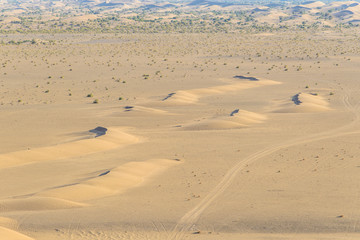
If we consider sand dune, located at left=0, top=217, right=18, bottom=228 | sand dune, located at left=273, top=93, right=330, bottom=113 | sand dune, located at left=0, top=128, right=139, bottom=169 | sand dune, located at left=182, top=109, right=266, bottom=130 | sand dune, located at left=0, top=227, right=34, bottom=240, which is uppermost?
sand dune, located at left=0, top=227, right=34, bottom=240

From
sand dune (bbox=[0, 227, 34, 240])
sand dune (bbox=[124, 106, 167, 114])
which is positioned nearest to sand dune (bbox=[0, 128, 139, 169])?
sand dune (bbox=[124, 106, 167, 114])

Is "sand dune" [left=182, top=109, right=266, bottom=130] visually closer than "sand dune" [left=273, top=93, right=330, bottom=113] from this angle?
Yes

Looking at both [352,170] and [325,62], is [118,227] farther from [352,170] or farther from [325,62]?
[325,62]

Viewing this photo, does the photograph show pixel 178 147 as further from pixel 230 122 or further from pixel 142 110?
pixel 142 110

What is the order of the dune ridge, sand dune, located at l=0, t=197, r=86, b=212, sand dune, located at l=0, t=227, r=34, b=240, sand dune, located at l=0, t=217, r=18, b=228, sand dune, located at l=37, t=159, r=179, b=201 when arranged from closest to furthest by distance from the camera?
sand dune, located at l=0, t=227, r=34, b=240, sand dune, located at l=0, t=217, r=18, b=228, sand dune, located at l=0, t=197, r=86, b=212, the dune ridge, sand dune, located at l=37, t=159, r=179, b=201

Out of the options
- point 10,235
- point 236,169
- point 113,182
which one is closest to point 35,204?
point 10,235

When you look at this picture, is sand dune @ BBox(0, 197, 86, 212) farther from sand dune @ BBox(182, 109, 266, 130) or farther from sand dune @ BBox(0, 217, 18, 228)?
sand dune @ BBox(182, 109, 266, 130)

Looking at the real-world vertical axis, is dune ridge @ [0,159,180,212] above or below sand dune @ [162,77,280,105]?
above
